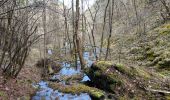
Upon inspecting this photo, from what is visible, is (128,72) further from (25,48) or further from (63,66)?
(63,66)

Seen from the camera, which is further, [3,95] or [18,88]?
[18,88]

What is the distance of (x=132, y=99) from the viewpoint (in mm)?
10844

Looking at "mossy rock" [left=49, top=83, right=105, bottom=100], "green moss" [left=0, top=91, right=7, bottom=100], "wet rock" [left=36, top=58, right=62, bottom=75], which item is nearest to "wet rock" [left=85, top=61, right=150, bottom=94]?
"mossy rock" [left=49, top=83, right=105, bottom=100]

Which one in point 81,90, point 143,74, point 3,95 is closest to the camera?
point 3,95

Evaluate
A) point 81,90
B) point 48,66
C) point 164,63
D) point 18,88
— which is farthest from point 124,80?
point 48,66

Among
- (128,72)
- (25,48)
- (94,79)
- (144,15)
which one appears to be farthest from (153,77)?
(144,15)

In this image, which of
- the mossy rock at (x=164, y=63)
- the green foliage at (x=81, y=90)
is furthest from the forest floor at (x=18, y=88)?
the mossy rock at (x=164, y=63)

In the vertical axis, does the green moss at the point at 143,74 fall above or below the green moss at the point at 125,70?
below

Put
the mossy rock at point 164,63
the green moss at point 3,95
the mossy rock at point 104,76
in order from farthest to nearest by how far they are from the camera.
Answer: the mossy rock at point 164,63 < the mossy rock at point 104,76 < the green moss at point 3,95

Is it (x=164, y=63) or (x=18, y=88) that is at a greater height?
(x=164, y=63)

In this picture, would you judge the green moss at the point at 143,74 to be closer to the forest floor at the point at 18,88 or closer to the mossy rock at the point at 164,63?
the mossy rock at the point at 164,63

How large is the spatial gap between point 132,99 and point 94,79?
2.81 meters

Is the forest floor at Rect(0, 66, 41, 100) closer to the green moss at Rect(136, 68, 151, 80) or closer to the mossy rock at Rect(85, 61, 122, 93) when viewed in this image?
the mossy rock at Rect(85, 61, 122, 93)

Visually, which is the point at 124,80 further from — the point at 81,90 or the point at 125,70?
the point at 81,90
